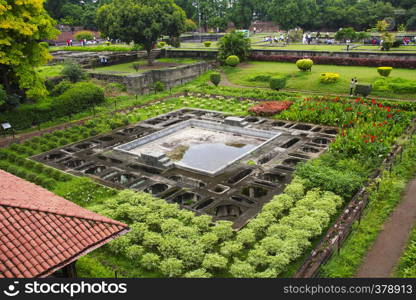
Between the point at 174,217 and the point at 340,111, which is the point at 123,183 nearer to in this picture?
the point at 174,217

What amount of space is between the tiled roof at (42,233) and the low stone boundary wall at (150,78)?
2444 centimetres

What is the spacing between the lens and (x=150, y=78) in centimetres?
3450

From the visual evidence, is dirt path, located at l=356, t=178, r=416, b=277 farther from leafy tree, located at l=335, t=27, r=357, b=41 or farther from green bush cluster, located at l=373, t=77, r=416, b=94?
leafy tree, located at l=335, t=27, r=357, b=41

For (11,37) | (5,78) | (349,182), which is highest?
(11,37)

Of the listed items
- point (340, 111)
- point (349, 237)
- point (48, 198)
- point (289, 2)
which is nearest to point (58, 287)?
point (48, 198)

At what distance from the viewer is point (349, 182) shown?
14234 mm

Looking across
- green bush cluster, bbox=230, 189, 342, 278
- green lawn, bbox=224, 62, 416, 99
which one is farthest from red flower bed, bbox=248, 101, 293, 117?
green bush cluster, bbox=230, 189, 342, 278

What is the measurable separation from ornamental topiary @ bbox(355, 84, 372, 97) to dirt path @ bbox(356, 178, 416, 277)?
47.2 feet

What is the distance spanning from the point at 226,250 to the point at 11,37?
18.9 metres

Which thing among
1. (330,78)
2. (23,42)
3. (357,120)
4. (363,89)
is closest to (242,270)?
Answer: (357,120)

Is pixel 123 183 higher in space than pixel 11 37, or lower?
lower

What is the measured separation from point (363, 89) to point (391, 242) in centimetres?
1791

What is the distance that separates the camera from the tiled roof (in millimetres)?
7156

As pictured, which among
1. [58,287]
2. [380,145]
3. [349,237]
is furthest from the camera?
[380,145]
